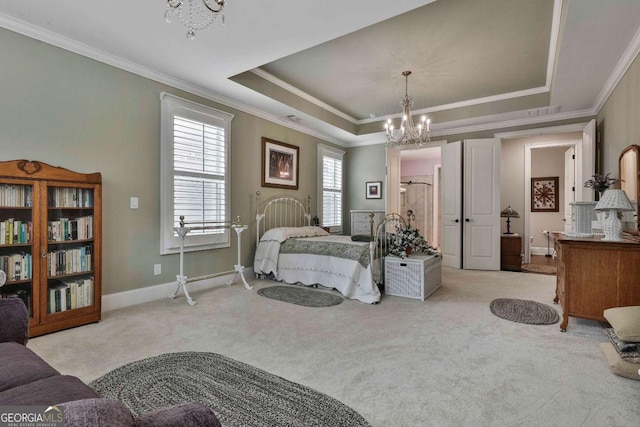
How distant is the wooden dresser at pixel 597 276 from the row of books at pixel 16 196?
448 cm

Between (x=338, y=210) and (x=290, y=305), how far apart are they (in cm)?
363

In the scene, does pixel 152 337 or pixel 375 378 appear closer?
pixel 375 378

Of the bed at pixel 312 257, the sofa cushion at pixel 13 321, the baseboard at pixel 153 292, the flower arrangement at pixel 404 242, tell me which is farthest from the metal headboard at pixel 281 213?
the sofa cushion at pixel 13 321

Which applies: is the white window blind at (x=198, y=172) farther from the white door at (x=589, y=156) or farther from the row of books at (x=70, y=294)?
the white door at (x=589, y=156)

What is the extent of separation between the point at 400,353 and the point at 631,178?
2840 millimetres

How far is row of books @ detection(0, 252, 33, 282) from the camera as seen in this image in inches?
99.9

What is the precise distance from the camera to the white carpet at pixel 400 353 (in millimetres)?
1738

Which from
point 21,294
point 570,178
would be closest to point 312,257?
point 21,294

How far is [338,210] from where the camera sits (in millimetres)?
6977

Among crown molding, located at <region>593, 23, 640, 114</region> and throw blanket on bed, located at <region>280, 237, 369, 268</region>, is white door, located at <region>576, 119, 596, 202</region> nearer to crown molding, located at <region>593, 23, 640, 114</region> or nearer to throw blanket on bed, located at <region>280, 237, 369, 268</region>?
crown molding, located at <region>593, 23, 640, 114</region>

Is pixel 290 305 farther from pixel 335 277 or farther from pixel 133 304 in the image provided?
pixel 133 304

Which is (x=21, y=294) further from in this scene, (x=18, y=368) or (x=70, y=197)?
(x=18, y=368)

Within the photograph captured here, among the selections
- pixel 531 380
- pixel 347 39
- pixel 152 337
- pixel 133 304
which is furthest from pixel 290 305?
pixel 347 39

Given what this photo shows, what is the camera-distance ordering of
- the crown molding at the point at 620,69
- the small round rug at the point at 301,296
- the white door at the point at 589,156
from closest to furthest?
the crown molding at the point at 620,69 < the small round rug at the point at 301,296 < the white door at the point at 589,156
